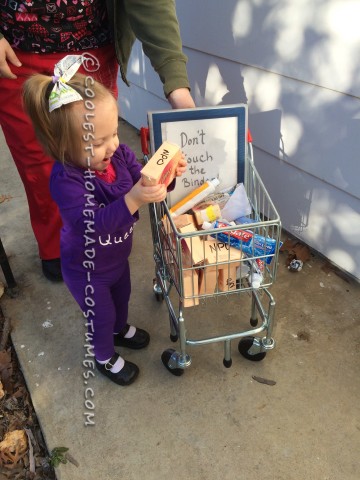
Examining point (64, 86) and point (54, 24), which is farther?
point (54, 24)

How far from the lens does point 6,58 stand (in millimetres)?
1952

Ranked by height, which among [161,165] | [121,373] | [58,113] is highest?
[58,113]

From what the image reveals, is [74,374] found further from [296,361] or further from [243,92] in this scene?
[243,92]

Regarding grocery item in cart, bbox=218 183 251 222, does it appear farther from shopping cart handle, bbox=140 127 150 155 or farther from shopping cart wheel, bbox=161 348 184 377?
shopping cart wheel, bbox=161 348 184 377

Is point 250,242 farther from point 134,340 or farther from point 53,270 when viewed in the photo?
point 53,270

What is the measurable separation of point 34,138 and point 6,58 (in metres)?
0.42

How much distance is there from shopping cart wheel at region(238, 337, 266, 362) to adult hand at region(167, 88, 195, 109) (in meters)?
1.13

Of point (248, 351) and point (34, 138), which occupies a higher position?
point (34, 138)

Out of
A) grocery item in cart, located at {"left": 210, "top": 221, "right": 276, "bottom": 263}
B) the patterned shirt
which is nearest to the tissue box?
grocery item in cart, located at {"left": 210, "top": 221, "right": 276, "bottom": 263}

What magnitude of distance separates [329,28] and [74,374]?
2054 mm

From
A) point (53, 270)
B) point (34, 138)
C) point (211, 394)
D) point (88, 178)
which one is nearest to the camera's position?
point (88, 178)

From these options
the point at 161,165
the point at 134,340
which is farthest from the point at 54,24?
the point at 134,340

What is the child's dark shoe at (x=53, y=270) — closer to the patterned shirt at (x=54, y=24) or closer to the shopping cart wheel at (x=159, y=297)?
the shopping cart wheel at (x=159, y=297)

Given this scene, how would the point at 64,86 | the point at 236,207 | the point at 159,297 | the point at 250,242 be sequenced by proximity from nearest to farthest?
the point at 64,86 < the point at 250,242 < the point at 236,207 < the point at 159,297
